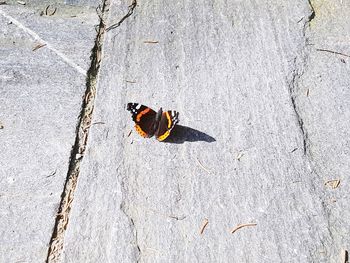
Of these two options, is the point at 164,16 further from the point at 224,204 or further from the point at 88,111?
the point at 224,204

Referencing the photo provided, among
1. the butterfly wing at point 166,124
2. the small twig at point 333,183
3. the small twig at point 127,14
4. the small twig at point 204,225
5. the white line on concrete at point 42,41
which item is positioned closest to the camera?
the small twig at point 204,225

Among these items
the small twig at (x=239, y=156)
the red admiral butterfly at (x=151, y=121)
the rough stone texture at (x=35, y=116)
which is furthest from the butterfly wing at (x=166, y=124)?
the rough stone texture at (x=35, y=116)

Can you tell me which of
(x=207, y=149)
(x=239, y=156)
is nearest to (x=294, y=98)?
(x=239, y=156)

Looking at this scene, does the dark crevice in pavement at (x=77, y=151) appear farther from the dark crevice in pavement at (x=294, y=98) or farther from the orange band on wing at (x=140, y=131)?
the dark crevice in pavement at (x=294, y=98)

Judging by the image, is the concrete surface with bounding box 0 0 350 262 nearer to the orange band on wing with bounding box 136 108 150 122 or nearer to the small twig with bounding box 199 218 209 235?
the small twig with bounding box 199 218 209 235

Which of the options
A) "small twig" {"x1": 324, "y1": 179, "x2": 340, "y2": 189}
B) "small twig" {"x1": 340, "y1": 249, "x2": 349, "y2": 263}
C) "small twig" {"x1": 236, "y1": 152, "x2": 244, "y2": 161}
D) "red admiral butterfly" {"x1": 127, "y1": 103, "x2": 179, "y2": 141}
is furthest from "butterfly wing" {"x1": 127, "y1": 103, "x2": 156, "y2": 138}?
"small twig" {"x1": 340, "y1": 249, "x2": 349, "y2": 263}

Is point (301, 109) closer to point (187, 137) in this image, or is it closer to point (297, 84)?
point (297, 84)
